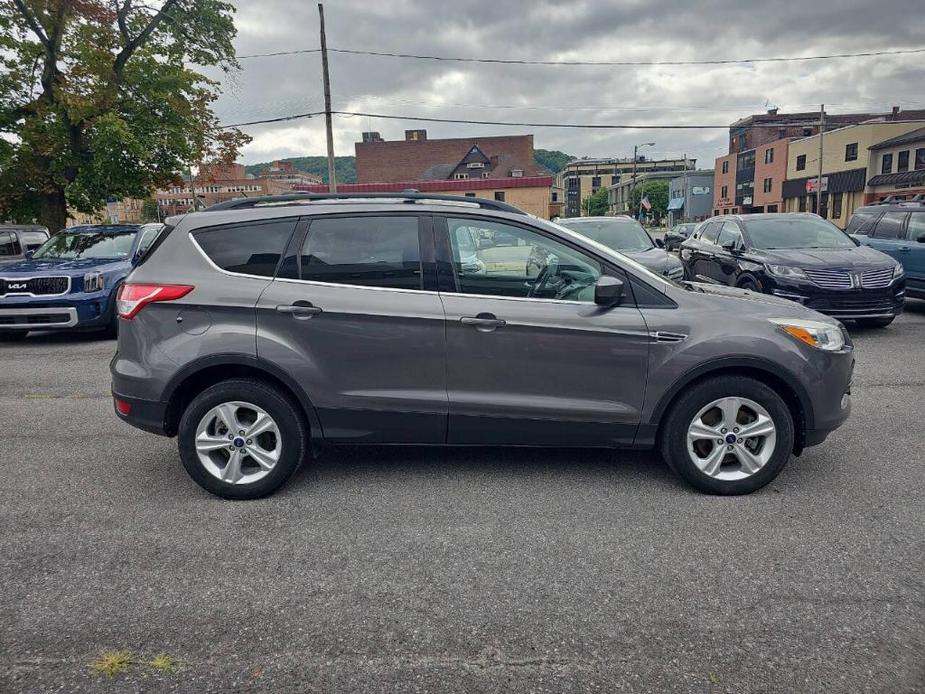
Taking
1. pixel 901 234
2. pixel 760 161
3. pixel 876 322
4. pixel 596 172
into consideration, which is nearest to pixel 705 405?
pixel 876 322

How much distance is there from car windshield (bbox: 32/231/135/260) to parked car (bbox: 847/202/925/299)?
40.3 feet

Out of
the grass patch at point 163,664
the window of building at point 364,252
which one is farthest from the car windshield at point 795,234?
the grass patch at point 163,664

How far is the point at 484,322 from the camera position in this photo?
12.7 feet

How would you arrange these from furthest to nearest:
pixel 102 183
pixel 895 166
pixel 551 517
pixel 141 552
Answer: pixel 895 166
pixel 102 183
pixel 551 517
pixel 141 552

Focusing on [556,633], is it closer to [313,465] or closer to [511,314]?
[511,314]

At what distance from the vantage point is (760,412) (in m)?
3.89

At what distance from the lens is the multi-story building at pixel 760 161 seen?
204 feet

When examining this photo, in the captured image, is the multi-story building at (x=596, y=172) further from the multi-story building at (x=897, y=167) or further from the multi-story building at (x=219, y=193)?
the multi-story building at (x=897, y=167)

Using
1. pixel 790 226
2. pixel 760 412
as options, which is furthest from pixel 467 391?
pixel 790 226

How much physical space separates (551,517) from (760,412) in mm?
1371

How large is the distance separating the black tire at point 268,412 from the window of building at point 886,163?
5431 centimetres

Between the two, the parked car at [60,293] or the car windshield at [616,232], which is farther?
the car windshield at [616,232]

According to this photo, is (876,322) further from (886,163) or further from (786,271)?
(886,163)

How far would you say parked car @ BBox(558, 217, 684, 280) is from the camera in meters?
10.6
